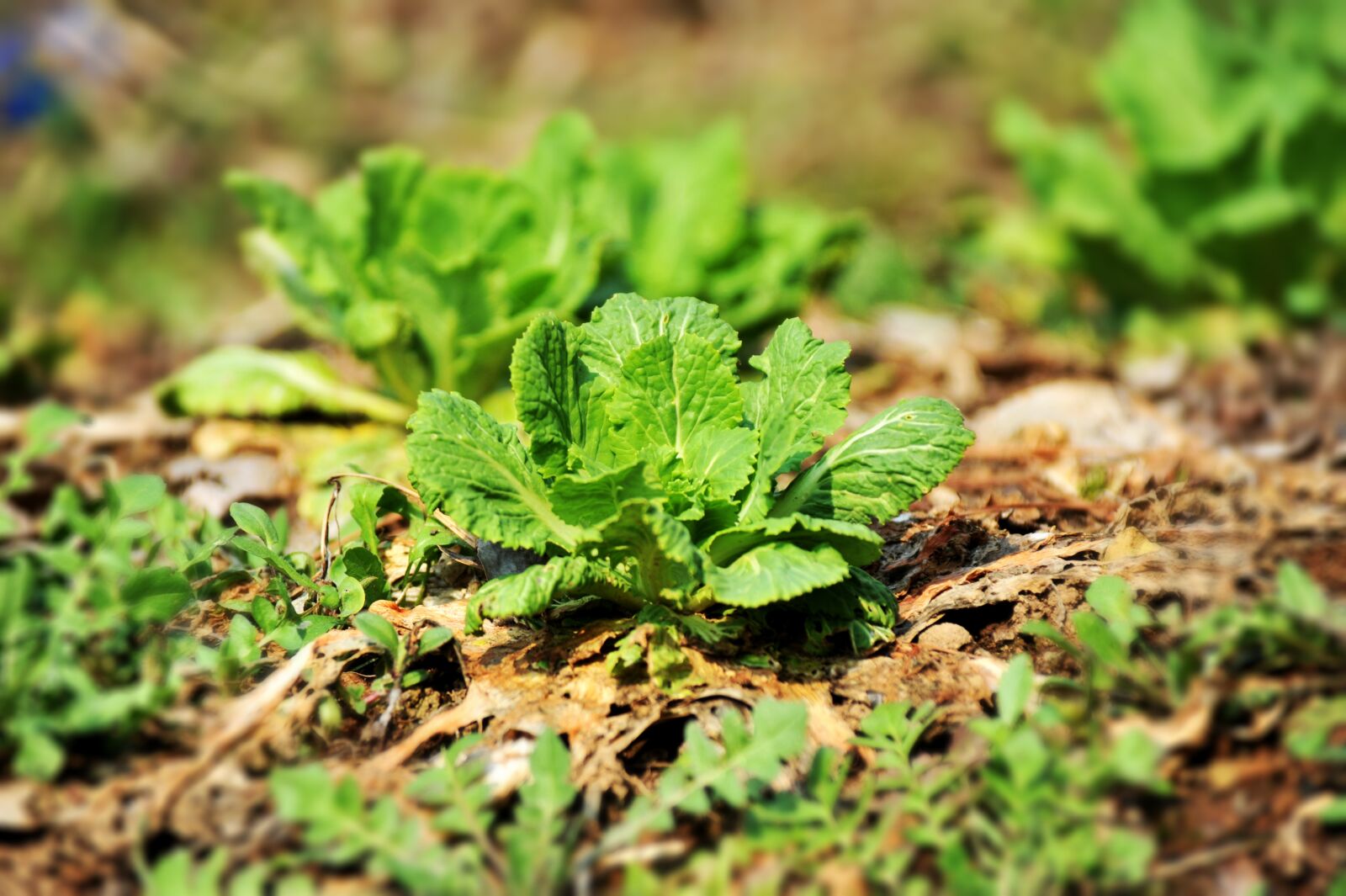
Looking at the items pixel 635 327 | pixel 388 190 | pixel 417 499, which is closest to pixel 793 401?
pixel 635 327

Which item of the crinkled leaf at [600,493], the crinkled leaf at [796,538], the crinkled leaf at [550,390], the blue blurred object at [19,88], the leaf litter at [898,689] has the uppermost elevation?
the blue blurred object at [19,88]

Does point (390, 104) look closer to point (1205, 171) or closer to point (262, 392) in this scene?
point (262, 392)

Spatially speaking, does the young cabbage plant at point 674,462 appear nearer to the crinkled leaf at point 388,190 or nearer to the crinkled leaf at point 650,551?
the crinkled leaf at point 650,551

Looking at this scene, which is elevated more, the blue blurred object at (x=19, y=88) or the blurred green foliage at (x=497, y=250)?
the blue blurred object at (x=19, y=88)

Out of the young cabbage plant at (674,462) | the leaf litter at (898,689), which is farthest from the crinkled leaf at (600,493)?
the leaf litter at (898,689)

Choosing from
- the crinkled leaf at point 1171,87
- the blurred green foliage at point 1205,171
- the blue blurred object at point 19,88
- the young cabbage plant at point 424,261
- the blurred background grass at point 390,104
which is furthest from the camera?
the blue blurred object at point 19,88

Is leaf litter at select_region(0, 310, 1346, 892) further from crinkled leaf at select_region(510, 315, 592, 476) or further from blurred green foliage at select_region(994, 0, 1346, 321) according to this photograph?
blurred green foliage at select_region(994, 0, 1346, 321)

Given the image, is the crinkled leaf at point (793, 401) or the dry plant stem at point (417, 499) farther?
the dry plant stem at point (417, 499)

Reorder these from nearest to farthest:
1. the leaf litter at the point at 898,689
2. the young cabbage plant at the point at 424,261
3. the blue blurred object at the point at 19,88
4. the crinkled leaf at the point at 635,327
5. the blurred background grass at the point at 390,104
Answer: the leaf litter at the point at 898,689, the crinkled leaf at the point at 635,327, the young cabbage plant at the point at 424,261, the blurred background grass at the point at 390,104, the blue blurred object at the point at 19,88
